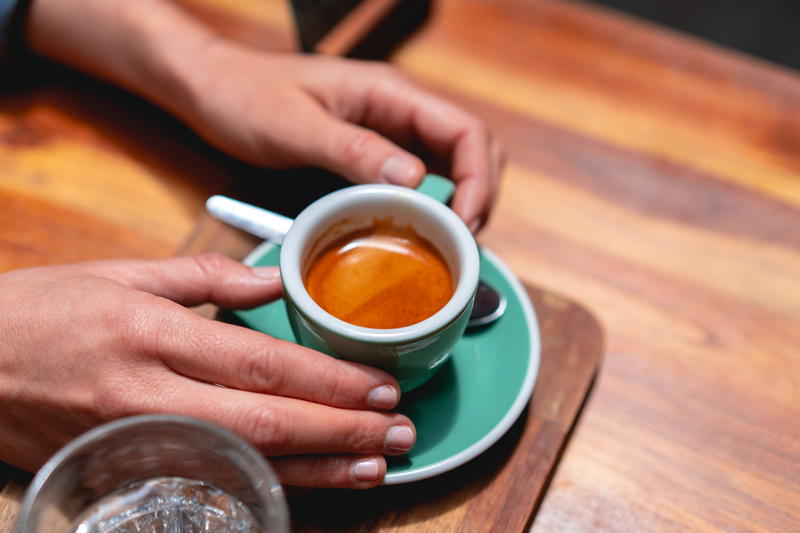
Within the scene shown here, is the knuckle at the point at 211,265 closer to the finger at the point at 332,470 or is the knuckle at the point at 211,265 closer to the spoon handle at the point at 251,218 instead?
the spoon handle at the point at 251,218

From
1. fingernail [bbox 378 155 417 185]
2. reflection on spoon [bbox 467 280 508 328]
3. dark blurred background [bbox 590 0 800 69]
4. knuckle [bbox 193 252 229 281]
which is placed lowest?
dark blurred background [bbox 590 0 800 69]

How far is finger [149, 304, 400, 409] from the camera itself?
0.63 meters

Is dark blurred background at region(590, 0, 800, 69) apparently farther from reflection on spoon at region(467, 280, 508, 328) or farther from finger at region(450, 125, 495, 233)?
reflection on spoon at region(467, 280, 508, 328)

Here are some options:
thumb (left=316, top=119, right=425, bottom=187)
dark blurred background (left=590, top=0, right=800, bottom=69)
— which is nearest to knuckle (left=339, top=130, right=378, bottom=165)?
thumb (left=316, top=119, right=425, bottom=187)

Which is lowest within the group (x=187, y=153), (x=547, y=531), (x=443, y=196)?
(x=547, y=531)

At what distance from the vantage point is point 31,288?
2.30ft

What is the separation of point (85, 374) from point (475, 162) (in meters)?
0.51

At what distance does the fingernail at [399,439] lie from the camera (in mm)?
658

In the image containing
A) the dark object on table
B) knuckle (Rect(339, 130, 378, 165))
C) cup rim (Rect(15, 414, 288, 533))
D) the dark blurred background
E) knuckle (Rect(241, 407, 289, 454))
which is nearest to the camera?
cup rim (Rect(15, 414, 288, 533))

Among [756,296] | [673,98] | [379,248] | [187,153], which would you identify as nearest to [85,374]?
[379,248]

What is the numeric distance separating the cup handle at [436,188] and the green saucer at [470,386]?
125 millimetres

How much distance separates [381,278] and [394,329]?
0.46 feet

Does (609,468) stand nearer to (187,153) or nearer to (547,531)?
(547,531)

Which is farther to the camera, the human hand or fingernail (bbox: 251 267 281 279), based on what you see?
the human hand
